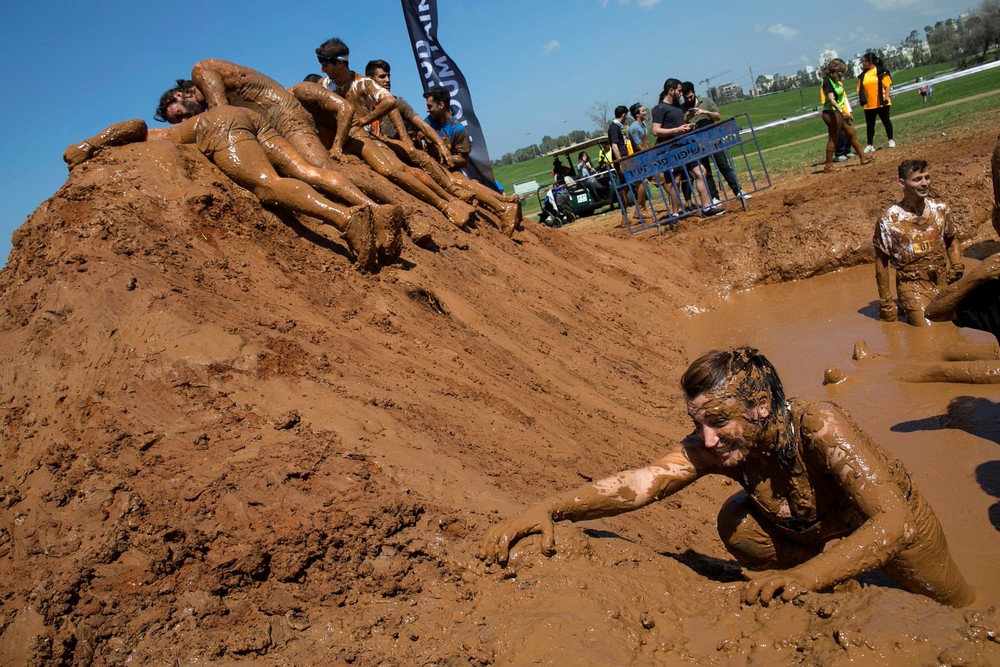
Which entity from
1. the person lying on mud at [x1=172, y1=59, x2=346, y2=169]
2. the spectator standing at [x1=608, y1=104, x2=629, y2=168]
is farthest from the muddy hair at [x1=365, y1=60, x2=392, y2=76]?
the spectator standing at [x1=608, y1=104, x2=629, y2=168]

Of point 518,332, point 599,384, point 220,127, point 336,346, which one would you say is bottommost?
point 599,384

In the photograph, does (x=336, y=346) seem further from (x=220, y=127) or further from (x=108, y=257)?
(x=220, y=127)

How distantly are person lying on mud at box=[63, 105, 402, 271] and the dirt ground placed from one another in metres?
0.17

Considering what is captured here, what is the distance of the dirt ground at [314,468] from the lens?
2.49 m

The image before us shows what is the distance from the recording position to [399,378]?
4547mm

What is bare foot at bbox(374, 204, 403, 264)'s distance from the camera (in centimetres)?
568

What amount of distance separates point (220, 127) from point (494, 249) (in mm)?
3042

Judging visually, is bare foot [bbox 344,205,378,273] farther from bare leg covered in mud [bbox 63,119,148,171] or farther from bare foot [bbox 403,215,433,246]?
bare leg covered in mud [bbox 63,119,148,171]

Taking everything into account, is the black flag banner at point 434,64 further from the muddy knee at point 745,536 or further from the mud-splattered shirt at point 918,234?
the muddy knee at point 745,536

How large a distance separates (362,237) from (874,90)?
416 inches

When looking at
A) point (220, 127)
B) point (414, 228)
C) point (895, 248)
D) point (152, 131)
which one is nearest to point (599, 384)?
point (414, 228)

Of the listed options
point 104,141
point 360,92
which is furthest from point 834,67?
point 104,141

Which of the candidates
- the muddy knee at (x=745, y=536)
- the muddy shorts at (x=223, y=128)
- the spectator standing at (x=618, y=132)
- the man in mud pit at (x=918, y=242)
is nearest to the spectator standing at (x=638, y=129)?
the spectator standing at (x=618, y=132)

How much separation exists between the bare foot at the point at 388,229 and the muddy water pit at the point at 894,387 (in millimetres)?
3156
